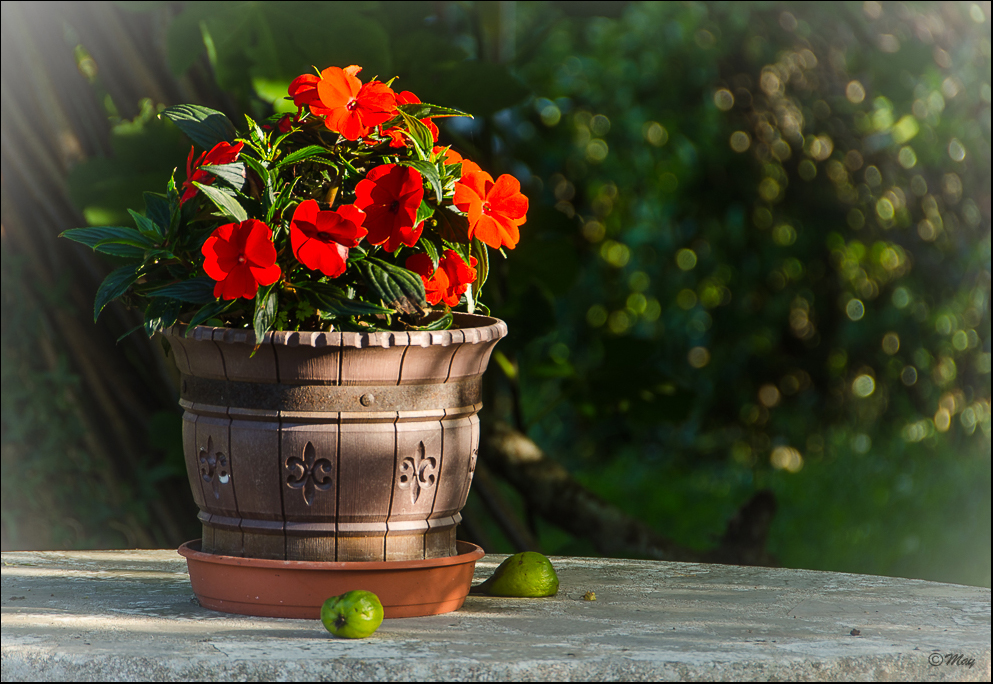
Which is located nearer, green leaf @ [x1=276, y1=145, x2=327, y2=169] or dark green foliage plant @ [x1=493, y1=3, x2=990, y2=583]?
green leaf @ [x1=276, y1=145, x2=327, y2=169]

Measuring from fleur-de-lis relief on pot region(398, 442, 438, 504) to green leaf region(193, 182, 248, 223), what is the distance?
12.4 inches

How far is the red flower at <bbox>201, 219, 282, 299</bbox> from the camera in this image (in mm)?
993

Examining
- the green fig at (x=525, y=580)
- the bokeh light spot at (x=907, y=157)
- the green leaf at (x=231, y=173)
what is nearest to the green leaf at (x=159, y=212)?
the green leaf at (x=231, y=173)

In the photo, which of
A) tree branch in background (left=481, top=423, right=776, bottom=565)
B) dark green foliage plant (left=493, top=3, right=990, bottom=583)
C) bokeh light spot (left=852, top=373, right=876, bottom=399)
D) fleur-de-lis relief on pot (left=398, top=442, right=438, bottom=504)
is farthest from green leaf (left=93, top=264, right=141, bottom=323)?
bokeh light spot (left=852, top=373, right=876, bottom=399)

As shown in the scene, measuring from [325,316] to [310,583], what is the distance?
30cm

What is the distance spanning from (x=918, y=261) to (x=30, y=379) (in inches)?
117

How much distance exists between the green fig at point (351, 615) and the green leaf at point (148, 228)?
0.46 metres

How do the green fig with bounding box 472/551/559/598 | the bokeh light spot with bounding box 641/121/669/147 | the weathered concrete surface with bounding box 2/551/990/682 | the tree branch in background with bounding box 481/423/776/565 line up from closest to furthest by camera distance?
1. the weathered concrete surface with bounding box 2/551/990/682
2. the green fig with bounding box 472/551/559/598
3. the tree branch in background with bounding box 481/423/776/565
4. the bokeh light spot with bounding box 641/121/669/147

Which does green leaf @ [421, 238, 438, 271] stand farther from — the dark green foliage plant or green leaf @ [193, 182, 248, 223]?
the dark green foliage plant

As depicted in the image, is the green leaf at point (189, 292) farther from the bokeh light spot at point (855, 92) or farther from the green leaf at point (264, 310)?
the bokeh light spot at point (855, 92)

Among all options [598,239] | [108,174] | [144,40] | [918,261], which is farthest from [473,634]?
[918,261]

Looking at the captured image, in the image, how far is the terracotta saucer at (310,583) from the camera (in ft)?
3.51

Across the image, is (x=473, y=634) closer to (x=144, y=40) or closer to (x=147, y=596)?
(x=147, y=596)

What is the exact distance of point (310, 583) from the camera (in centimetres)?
107
